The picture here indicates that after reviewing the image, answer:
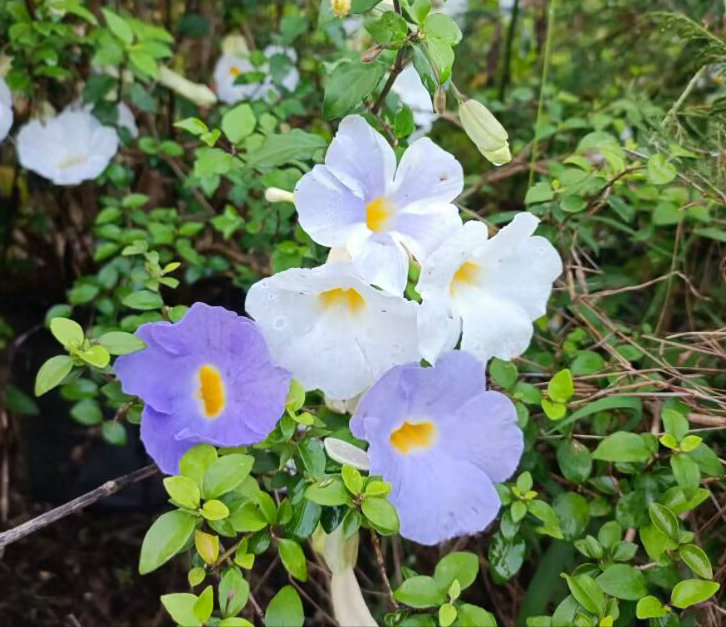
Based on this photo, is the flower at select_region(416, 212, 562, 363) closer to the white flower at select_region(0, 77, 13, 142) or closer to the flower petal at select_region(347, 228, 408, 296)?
the flower petal at select_region(347, 228, 408, 296)

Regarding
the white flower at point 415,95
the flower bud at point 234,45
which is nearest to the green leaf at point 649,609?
the white flower at point 415,95

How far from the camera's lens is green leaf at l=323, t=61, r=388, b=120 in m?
0.62

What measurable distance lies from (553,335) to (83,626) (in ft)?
2.77

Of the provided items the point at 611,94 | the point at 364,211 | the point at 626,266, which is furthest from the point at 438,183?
the point at 611,94

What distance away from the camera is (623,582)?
1.99 feet

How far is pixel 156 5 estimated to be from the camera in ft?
4.30

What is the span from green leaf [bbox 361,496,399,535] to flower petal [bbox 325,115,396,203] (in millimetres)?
241

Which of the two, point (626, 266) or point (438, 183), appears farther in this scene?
point (626, 266)

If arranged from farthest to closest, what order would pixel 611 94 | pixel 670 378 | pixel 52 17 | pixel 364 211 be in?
pixel 611 94 < pixel 52 17 < pixel 670 378 < pixel 364 211

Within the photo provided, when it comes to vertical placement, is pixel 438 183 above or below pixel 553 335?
above

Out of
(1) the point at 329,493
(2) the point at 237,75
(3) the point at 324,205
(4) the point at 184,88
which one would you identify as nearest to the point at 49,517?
(1) the point at 329,493

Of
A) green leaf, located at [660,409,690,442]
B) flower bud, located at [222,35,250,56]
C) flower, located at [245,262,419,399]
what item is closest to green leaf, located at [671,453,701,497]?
green leaf, located at [660,409,690,442]

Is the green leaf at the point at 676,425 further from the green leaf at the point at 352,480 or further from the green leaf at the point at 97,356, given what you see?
the green leaf at the point at 97,356

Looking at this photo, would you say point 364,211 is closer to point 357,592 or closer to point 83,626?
point 357,592
